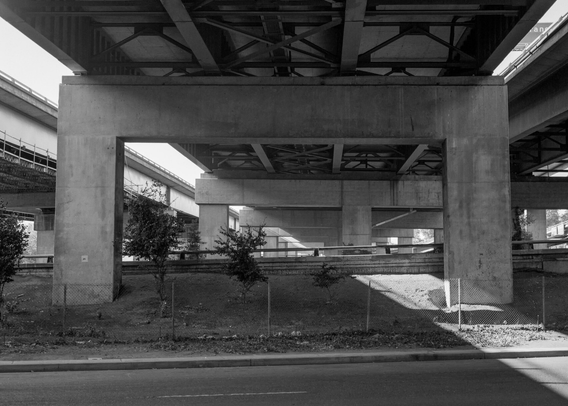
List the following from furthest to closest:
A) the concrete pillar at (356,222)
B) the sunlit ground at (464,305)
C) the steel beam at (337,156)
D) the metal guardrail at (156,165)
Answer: the metal guardrail at (156,165) → the concrete pillar at (356,222) → the steel beam at (337,156) → the sunlit ground at (464,305)

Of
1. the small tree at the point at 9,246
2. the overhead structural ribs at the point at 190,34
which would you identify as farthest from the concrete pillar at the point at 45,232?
the overhead structural ribs at the point at 190,34

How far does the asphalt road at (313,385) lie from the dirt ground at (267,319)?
1.98 m

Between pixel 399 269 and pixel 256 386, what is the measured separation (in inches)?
609

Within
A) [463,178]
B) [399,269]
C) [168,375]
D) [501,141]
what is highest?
[501,141]

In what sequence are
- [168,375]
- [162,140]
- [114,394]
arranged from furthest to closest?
1. [162,140]
2. [168,375]
3. [114,394]

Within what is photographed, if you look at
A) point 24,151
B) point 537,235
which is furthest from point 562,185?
point 24,151

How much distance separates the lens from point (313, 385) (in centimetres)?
977

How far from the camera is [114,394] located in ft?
30.0

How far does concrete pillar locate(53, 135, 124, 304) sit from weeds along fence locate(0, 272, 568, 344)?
0.24 metres

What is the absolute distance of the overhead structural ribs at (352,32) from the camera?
52.5ft

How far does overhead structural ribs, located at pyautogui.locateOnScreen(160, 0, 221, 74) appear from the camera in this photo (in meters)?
16.1

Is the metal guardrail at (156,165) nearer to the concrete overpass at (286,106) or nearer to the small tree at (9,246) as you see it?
the concrete overpass at (286,106)

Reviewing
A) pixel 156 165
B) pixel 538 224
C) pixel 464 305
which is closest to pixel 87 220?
pixel 464 305

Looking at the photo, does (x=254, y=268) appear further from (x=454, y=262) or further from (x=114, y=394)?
(x=114, y=394)
